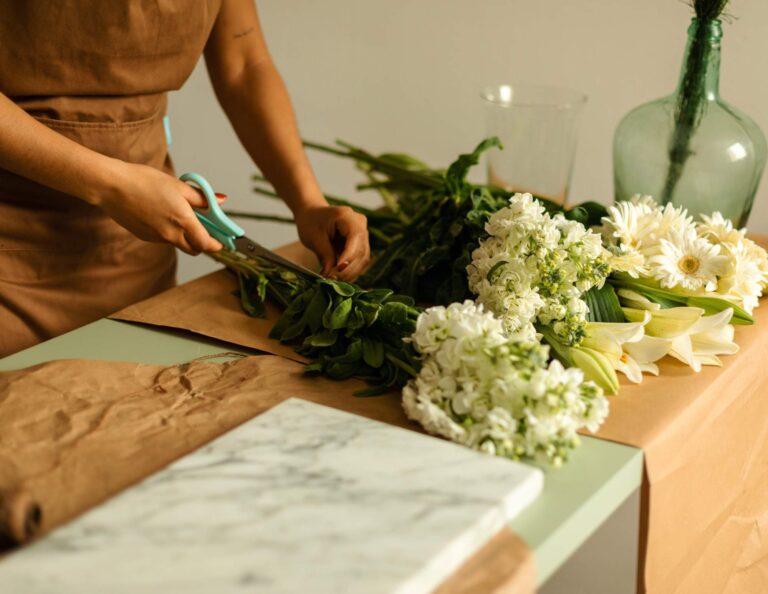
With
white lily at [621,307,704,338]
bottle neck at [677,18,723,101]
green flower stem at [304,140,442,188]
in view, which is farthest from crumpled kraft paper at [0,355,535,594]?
bottle neck at [677,18,723,101]

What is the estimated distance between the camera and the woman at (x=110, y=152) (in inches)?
44.3

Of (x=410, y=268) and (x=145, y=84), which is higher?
(x=145, y=84)

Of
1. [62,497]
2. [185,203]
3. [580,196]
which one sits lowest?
[580,196]

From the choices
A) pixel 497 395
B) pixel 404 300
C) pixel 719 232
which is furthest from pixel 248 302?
pixel 719 232

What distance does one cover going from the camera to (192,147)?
287cm

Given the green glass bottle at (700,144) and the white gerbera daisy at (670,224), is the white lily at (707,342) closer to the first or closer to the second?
the white gerbera daisy at (670,224)

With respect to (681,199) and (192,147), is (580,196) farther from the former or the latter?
(192,147)

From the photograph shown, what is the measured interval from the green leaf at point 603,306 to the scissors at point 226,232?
36cm

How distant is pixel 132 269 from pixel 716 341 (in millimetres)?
913

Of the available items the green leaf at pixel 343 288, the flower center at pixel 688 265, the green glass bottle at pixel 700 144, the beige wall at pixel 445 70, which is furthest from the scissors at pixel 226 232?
the beige wall at pixel 445 70

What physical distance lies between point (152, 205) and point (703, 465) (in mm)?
728

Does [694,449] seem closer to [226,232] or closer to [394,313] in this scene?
[394,313]

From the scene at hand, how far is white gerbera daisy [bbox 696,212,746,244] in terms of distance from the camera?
3.87ft

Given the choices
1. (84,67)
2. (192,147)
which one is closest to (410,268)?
(84,67)
